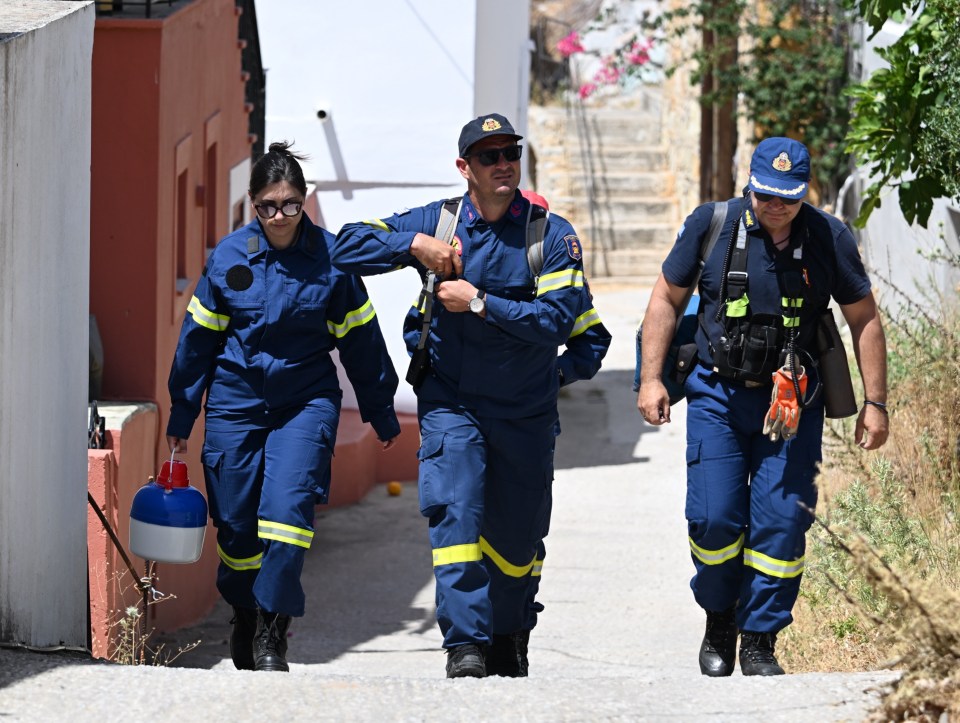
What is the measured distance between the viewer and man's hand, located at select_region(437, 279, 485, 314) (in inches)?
208

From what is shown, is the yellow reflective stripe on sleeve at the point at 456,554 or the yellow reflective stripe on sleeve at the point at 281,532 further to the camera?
the yellow reflective stripe on sleeve at the point at 281,532

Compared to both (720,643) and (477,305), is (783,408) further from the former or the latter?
(477,305)

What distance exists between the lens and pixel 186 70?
28.7 ft

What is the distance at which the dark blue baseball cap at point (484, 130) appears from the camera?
5.39 m

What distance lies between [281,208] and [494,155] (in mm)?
768

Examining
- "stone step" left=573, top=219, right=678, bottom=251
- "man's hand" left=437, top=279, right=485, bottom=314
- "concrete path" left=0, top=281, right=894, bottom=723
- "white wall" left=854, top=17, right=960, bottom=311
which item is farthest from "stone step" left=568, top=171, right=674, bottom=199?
"man's hand" left=437, top=279, right=485, bottom=314

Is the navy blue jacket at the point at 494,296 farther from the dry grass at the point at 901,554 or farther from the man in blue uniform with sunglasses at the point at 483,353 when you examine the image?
the dry grass at the point at 901,554

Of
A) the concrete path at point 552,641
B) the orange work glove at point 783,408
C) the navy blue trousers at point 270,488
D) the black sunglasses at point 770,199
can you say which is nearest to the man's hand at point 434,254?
the navy blue trousers at point 270,488

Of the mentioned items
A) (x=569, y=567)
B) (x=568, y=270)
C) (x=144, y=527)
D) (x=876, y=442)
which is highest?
(x=568, y=270)

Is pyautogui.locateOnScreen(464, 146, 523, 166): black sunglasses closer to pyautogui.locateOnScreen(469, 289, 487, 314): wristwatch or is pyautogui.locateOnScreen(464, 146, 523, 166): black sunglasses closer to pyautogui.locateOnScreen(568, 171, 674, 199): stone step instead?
pyautogui.locateOnScreen(469, 289, 487, 314): wristwatch

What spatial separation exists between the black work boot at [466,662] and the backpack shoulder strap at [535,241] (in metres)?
1.27

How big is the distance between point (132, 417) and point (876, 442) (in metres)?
3.63

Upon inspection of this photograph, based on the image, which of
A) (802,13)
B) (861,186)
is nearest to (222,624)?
(861,186)

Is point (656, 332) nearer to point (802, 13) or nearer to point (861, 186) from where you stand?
point (861, 186)
